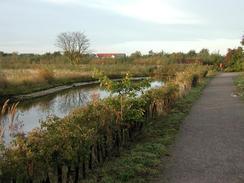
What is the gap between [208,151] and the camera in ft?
31.2

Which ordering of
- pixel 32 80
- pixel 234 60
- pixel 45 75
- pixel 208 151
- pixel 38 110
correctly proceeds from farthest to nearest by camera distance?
pixel 234 60 < pixel 45 75 < pixel 32 80 < pixel 38 110 < pixel 208 151

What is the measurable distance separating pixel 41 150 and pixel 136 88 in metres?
5.75

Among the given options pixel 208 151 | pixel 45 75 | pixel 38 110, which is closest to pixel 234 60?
pixel 45 75

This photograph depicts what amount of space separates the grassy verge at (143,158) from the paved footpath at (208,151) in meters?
0.26

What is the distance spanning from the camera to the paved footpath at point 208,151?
7509 millimetres

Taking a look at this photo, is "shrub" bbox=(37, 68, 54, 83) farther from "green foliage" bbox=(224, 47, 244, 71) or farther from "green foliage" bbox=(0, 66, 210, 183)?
"green foliage" bbox=(224, 47, 244, 71)

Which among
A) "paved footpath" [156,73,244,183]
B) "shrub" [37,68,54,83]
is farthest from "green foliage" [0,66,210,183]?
"shrub" [37,68,54,83]

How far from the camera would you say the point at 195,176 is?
7.49 m

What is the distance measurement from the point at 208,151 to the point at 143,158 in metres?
1.76

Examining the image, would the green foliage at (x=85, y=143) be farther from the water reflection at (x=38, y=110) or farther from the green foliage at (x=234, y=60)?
the green foliage at (x=234, y=60)

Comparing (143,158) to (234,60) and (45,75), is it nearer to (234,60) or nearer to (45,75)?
(45,75)

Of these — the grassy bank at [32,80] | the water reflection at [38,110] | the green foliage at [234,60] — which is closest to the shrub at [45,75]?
the grassy bank at [32,80]

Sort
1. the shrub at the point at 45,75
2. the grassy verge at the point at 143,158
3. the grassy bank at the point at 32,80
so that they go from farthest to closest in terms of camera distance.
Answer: the shrub at the point at 45,75 → the grassy bank at the point at 32,80 → the grassy verge at the point at 143,158

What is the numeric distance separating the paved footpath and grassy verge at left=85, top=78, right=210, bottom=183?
26cm
